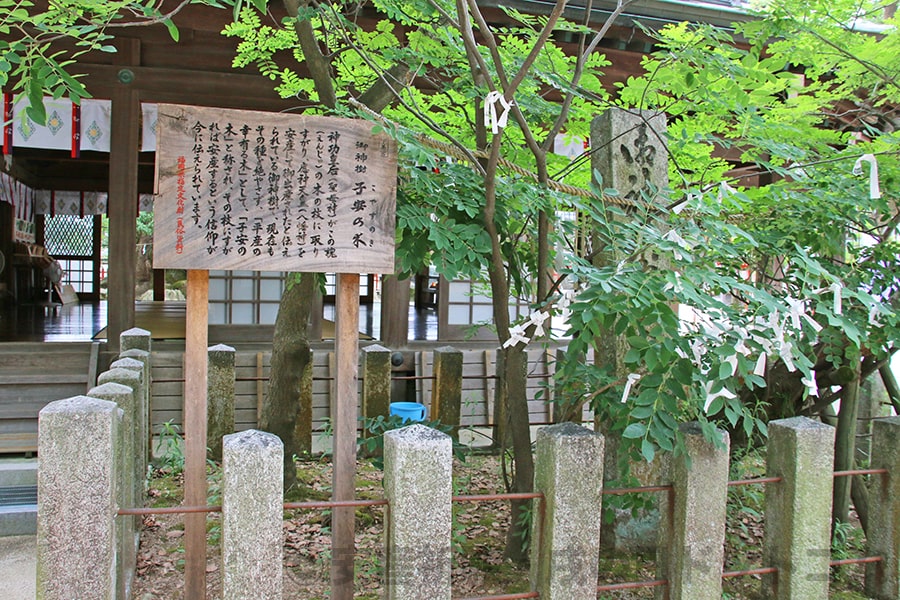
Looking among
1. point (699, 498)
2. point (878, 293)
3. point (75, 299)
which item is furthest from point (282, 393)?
point (75, 299)

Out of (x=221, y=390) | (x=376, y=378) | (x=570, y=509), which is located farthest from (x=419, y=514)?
(x=221, y=390)

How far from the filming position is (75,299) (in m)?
16.3

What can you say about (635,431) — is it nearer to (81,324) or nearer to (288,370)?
(288,370)

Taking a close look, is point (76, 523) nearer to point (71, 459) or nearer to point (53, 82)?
point (71, 459)

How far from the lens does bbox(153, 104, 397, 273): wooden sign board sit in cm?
255

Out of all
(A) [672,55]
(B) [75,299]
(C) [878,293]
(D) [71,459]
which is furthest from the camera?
(B) [75,299]

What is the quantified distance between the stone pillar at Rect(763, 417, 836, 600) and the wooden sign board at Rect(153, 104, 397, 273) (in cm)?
180

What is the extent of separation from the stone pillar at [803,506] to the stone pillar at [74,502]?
2.52 m

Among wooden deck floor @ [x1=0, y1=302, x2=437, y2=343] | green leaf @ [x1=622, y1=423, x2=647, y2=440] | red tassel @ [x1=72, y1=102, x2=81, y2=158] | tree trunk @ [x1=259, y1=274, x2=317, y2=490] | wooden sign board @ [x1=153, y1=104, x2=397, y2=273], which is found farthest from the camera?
wooden deck floor @ [x1=0, y1=302, x2=437, y2=343]

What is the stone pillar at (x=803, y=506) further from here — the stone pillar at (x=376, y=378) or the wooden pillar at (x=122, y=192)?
the wooden pillar at (x=122, y=192)

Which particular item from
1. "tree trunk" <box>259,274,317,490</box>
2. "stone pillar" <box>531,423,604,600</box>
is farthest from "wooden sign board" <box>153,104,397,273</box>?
"tree trunk" <box>259,274,317,490</box>

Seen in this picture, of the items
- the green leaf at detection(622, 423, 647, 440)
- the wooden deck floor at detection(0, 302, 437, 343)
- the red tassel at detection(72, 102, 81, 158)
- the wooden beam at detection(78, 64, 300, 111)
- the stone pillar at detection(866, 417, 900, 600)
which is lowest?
the stone pillar at detection(866, 417, 900, 600)

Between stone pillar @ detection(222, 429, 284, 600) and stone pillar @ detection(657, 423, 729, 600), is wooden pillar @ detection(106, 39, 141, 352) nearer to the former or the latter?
stone pillar @ detection(222, 429, 284, 600)

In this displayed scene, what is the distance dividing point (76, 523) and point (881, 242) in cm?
383
